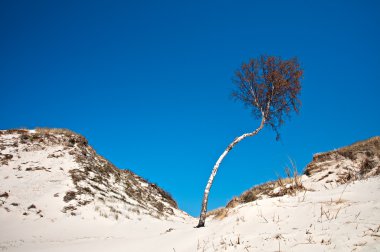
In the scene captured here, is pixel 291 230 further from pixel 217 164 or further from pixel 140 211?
pixel 140 211

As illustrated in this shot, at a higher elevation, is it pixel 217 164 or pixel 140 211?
pixel 217 164

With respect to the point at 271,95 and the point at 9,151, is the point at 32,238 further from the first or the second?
the point at 271,95

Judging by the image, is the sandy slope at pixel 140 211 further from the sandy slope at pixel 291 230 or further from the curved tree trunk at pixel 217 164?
the curved tree trunk at pixel 217 164

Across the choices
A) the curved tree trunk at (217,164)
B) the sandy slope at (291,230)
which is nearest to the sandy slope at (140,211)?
the sandy slope at (291,230)

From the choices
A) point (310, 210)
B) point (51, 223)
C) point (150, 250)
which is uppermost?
point (51, 223)

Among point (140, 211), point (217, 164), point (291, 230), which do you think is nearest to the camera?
point (291, 230)

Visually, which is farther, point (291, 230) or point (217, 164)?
point (217, 164)

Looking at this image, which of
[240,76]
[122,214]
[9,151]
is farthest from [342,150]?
[9,151]

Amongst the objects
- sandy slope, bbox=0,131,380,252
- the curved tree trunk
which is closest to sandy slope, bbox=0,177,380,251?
sandy slope, bbox=0,131,380,252

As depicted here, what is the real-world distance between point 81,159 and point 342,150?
17305 millimetres

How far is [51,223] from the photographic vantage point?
13.2 m

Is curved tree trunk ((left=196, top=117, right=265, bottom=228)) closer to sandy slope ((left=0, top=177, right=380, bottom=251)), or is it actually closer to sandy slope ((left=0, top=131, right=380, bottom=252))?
sandy slope ((left=0, top=131, right=380, bottom=252))

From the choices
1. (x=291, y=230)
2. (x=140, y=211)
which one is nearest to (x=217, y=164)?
(x=140, y=211)

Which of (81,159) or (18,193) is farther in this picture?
(81,159)
